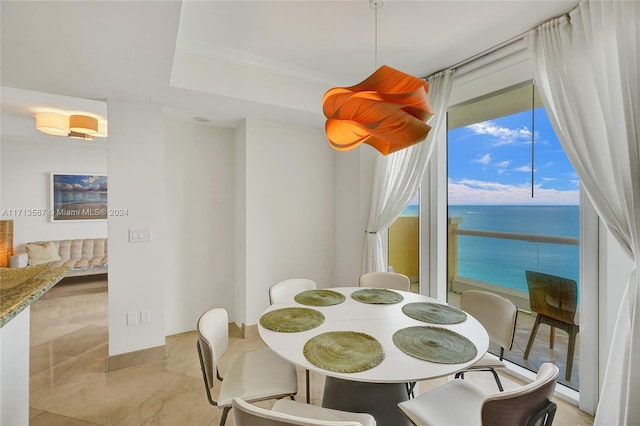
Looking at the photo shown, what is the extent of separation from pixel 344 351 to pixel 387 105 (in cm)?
116

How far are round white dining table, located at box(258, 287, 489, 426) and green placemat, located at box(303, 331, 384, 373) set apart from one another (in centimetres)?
2

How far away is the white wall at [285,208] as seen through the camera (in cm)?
311

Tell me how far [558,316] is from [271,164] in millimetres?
2928

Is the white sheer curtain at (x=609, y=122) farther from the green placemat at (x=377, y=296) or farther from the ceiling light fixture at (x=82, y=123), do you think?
the ceiling light fixture at (x=82, y=123)

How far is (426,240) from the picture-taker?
292 cm

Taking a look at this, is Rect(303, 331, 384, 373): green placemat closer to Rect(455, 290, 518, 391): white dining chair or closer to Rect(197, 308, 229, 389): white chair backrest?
Result: Rect(197, 308, 229, 389): white chair backrest

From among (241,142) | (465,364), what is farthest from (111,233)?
(465,364)

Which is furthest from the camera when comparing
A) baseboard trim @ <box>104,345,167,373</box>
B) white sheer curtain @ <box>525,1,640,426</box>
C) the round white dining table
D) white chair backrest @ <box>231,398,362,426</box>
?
baseboard trim @ <box>104,345,167,373</box>

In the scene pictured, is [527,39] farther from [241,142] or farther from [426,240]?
[241,142]

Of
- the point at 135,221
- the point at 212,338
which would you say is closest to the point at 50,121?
the point at 135,221

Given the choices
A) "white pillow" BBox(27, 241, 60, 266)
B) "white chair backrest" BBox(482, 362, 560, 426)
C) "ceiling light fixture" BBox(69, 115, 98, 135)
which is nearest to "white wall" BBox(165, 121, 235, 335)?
"ceiling light fixture" BBox(69, 115, 98, 135)

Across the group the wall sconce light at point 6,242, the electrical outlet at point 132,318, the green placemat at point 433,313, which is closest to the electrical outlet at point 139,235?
the electrical outlet at point 132,318

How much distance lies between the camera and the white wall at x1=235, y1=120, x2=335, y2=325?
122 inches

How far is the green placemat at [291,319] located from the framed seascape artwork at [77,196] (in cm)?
546
